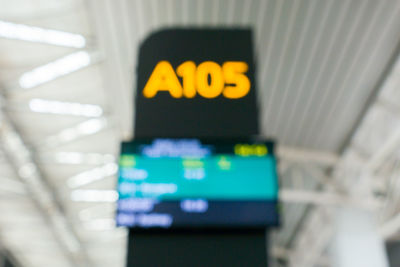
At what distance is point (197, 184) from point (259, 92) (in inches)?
211

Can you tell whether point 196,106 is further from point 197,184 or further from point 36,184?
point 36,184

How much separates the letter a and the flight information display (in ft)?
2.11

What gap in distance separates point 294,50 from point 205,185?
6691 mm

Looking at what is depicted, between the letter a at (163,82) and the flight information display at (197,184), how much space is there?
2.11 ft

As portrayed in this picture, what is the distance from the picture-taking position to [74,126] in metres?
14.6

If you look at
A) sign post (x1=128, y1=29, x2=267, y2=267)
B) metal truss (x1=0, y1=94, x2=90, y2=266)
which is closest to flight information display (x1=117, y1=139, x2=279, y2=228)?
sign post (x1=128, y1=29, x2=267, y2=267)

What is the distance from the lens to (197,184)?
384 centimetres

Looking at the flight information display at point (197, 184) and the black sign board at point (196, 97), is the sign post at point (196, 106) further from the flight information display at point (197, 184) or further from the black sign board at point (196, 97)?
the flight information display at point (197, 184)

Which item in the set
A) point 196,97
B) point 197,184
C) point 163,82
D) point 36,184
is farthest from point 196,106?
point 36,184

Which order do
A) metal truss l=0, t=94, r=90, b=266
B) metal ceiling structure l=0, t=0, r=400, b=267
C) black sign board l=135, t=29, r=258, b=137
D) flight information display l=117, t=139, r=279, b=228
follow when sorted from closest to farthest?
A: flight information display l=117, t=139, r=279, b=228 < black sign board l=135, t=29, r=258, b=137 < metal ceiling structure l=0, t=0, r=400, b=267 < metal truss l=0, t=94, r=90, b=266

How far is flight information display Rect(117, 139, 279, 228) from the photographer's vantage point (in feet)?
12.2

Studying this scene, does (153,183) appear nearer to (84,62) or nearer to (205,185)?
(205,185)

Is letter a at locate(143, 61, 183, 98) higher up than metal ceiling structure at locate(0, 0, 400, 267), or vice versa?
letter a at locate(143, 61, 183, 98)

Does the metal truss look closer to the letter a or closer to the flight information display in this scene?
the letter a
